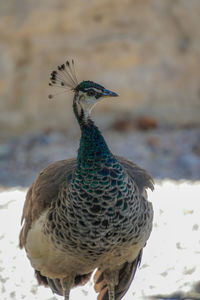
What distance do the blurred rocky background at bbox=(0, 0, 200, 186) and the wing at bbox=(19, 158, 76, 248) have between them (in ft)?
8.90

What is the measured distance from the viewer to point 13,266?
340cm

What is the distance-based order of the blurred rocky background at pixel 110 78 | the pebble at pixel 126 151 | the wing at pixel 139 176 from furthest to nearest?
the blurred rocky background at pixel 110 78 < the pebble at pixel 126 151 < the wing at pixel 139 176

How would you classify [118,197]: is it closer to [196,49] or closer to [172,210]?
[172,210]

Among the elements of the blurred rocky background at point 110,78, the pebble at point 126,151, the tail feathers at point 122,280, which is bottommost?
the tail feathers at point 122,280

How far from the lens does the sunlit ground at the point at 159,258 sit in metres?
3.08

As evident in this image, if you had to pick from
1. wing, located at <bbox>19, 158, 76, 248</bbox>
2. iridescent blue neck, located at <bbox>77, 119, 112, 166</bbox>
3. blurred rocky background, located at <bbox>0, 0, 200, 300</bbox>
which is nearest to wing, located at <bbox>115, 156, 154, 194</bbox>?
wing, located at <bbox>19, 158, 76, 248</bbox>

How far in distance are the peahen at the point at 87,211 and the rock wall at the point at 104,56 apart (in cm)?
330

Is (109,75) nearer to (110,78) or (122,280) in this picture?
(110,78)

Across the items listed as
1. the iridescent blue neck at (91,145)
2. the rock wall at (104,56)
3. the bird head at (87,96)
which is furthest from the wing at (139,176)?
the rock wall at (104,56)

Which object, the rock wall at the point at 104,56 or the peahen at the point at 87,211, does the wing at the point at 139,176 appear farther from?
the rock wall at the point at 104,56

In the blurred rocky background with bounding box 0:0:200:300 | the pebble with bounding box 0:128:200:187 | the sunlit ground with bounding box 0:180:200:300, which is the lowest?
the sunlit ground with bounding box 0:180:200:300

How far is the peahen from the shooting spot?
2387mm

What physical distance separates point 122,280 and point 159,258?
0.61 metres

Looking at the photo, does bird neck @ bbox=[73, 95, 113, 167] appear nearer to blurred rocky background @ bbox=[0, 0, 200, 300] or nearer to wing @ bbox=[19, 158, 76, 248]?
wing @ bbox=[19, 158, 76, 248]
